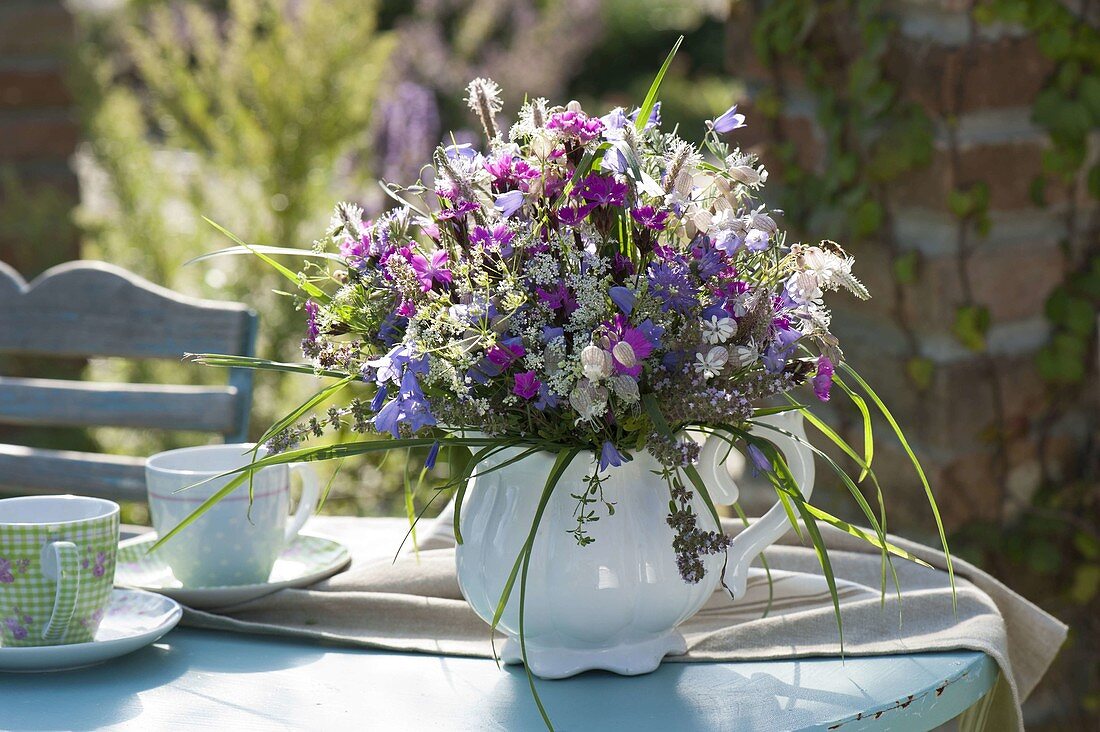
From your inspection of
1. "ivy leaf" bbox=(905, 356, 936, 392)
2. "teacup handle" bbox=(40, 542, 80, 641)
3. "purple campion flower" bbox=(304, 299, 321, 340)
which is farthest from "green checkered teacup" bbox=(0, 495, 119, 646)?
"ivy leaf" bbox=(905, 356, 936, 392)

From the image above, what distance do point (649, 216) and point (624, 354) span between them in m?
0.12

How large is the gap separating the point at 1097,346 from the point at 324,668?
142 centimetres

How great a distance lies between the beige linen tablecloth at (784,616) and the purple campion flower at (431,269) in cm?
32

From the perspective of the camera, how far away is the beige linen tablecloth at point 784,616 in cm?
104

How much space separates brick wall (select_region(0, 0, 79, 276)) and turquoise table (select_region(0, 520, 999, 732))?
2.61 meters

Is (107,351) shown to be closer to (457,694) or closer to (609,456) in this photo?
(457,694)

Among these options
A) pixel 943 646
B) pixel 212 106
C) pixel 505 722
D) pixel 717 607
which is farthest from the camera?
pixel 212 106

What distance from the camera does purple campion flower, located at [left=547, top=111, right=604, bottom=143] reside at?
899mm

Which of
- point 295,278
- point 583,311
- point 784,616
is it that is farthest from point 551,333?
point 784,616

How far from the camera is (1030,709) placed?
79.6 inches

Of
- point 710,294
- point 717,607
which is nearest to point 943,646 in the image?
point 717,607

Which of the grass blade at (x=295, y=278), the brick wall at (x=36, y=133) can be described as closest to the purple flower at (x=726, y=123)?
the grass blade at (x=295, y=278)

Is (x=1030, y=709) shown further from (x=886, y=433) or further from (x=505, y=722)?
(x=505, y=722)

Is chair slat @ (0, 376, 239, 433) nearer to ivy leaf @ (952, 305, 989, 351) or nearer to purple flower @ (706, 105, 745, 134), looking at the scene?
purple flower @ (706, 105, 745, 134)
